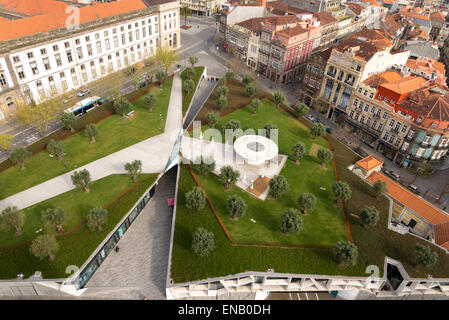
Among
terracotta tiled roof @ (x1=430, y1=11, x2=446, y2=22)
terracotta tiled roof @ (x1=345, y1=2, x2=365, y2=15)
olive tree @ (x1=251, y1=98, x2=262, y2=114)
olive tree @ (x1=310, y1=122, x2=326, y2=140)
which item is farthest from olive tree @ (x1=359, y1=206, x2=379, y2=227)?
terracotta tiled roof @ (x1=430, y1=11, x2=446, y2=22)

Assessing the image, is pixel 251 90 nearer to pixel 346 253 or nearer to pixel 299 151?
pixel 299 151

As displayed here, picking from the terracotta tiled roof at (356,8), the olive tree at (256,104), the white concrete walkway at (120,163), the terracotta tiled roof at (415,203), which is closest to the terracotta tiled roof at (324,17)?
the terracotta tiled roof at (356,8)

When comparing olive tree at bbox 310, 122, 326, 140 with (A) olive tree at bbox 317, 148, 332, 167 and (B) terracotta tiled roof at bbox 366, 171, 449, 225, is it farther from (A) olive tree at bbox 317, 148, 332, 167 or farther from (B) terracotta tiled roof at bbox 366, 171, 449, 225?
Result: (B) terracotta tiled roof at bbox 366, 171, 449, 225

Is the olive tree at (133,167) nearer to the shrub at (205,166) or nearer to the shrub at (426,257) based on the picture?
the shrub at (205,166)

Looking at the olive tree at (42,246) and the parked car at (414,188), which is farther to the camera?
the parked car at (414,188)

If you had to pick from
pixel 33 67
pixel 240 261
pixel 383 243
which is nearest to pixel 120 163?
pixel 240 261

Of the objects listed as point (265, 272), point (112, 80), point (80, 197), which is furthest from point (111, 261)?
→ point (112, 80)
